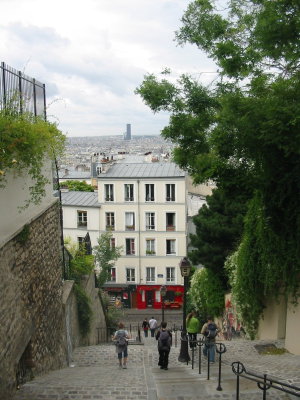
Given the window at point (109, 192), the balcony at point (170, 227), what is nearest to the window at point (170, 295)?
the balcony at point (170, 227)

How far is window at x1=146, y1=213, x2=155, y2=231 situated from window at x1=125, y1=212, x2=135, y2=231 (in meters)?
1.12

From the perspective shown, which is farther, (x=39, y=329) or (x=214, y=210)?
(x=214, y=210)

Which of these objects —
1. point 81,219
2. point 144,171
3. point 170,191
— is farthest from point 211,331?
point 81,219

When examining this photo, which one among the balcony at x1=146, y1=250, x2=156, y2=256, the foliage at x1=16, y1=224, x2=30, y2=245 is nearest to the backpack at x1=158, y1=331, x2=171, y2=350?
the foliage at x1=16, y1=224, x2=30, y2=245

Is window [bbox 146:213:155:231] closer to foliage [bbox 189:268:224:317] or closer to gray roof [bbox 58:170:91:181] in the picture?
foliage [bbox 189:268:224:317]

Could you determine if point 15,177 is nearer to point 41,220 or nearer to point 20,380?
point 41,220

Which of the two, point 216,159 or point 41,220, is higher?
point 216,159

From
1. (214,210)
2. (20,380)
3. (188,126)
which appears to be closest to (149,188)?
(214,210)

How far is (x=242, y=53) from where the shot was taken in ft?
30.9

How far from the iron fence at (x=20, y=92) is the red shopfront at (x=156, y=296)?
2890 cm

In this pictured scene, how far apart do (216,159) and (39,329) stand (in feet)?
16.2

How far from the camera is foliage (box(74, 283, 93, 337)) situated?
1567 cm

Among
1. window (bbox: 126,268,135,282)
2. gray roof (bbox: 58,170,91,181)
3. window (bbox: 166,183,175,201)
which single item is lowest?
window (bbox: 126,268,135,282)

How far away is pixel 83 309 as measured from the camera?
16.0 metres
